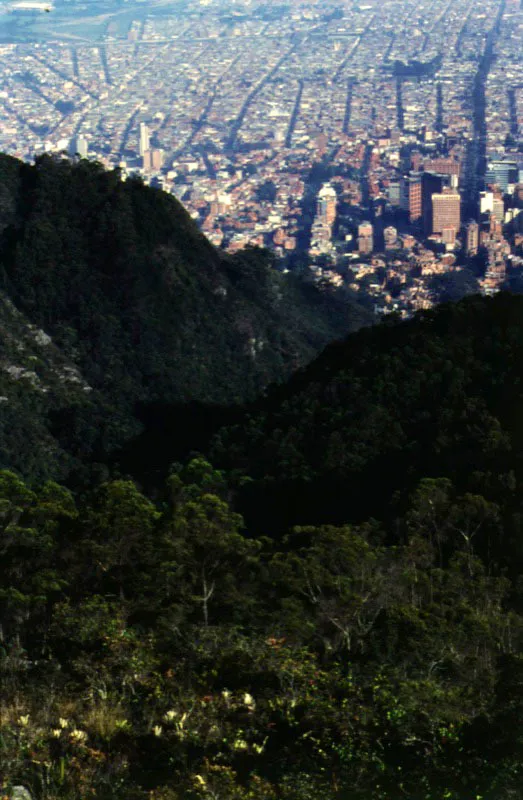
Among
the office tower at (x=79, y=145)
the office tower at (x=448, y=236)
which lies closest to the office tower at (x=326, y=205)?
the office tower at (x=448, y=236)

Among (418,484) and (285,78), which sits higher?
(418,484)

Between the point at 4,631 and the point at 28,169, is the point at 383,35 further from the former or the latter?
the point at 4,631

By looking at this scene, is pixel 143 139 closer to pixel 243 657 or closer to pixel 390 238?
pixel 390 238

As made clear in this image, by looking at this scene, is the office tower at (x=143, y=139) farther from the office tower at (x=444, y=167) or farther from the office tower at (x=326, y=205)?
the office tower at (x=444, y=167)

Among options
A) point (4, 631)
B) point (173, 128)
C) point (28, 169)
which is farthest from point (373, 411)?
point (173, 128)

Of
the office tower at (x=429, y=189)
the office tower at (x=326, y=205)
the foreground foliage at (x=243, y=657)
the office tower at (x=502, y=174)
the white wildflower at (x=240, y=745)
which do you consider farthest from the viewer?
the office tower at (x=502, y=174)

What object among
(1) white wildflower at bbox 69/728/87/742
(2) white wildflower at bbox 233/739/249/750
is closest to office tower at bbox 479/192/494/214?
(2) white wildflower at bbox 233/739/249/750

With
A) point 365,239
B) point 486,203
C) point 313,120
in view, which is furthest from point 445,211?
point 313,120
